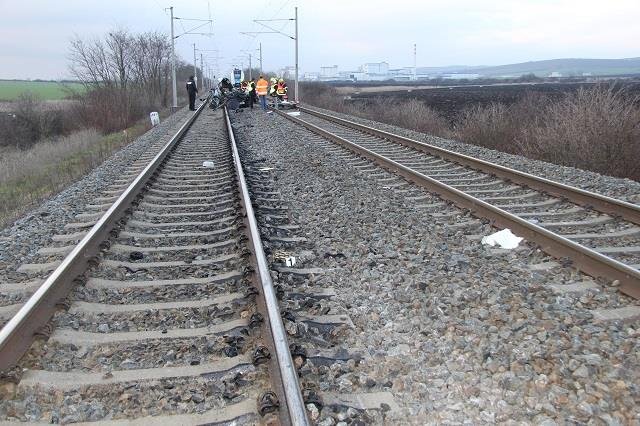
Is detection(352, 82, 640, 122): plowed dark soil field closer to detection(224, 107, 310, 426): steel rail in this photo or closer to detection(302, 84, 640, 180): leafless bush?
detection(302, 84, 640, 180): leafless bush

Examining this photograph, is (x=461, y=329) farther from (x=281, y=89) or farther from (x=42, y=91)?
(x=42, y=91)

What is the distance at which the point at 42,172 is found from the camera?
18828 millimetres

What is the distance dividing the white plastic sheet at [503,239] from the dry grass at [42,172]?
287 inches

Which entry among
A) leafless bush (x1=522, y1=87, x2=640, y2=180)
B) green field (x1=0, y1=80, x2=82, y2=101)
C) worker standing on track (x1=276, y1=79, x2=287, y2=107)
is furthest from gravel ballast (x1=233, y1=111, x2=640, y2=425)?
green field (x1=0, y1=80, x2=82, y2=101)

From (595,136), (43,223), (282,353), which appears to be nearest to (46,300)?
(282,353)

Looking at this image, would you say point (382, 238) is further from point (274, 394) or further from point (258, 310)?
point (274, 394)

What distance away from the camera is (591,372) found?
152 inches

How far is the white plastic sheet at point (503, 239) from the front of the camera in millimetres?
6613

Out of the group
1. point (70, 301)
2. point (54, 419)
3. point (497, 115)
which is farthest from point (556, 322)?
point (497, 115)

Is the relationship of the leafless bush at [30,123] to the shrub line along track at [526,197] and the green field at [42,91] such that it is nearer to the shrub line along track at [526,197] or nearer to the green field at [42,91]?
the green field at [42,91]

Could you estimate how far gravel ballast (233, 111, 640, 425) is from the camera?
11.7 feet

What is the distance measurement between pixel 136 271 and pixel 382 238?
2.80 meters

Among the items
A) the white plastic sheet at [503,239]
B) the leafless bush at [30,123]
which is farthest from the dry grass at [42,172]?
the leafless bush at [30,123]

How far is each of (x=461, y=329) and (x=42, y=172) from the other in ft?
56.9
